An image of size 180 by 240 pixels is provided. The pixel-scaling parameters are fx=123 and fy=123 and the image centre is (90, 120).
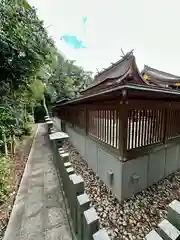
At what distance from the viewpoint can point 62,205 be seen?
2.55 metres

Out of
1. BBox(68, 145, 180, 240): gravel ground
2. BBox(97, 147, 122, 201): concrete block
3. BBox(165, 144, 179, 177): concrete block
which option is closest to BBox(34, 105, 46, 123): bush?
BBox(68, 145, 180, 240): gravel ground

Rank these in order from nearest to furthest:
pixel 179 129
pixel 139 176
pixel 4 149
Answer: pixel 139 176 < pixel 179 129 < pixel 4 149

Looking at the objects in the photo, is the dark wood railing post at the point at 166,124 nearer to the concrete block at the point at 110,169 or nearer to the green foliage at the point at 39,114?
the concrete block at the point at 110,169

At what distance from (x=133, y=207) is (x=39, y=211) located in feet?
6.38

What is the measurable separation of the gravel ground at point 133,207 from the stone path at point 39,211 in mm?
756

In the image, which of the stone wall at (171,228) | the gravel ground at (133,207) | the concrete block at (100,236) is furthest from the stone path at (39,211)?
the stone wall at (171,228)

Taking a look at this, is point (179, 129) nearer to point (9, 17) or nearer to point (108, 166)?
point (108, 166)

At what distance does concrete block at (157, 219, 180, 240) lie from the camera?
3.01ft

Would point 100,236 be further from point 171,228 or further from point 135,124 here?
point 135,124

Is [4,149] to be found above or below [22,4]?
below

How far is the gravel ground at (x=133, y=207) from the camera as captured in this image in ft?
7.05

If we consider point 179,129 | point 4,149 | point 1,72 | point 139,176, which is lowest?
point 139,176

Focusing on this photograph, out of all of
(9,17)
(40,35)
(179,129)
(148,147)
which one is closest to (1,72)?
(9,17)

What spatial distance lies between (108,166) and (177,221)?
2235 mm
